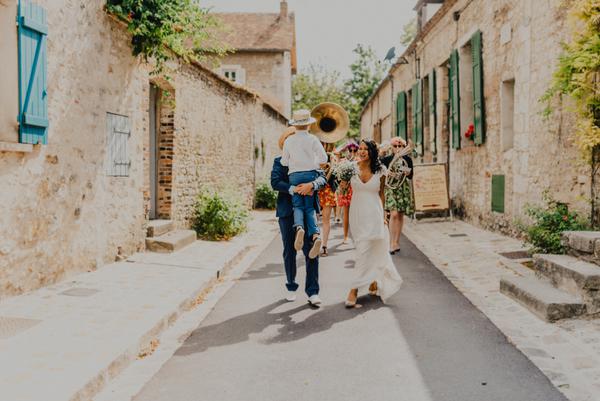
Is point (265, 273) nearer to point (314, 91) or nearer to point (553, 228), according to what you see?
point (553, 228)

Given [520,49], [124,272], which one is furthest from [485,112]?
[124,272]

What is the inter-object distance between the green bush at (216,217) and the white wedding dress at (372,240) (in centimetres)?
494

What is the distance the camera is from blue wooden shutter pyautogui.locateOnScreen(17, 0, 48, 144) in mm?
5453

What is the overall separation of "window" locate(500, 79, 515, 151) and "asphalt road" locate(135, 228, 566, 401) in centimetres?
523

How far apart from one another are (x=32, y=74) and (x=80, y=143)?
1.20m

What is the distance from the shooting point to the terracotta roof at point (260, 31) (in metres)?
27.4

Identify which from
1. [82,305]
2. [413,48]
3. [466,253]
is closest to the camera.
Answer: [82,305]

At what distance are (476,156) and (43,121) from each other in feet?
28.8

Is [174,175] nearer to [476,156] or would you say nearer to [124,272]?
[124,272]

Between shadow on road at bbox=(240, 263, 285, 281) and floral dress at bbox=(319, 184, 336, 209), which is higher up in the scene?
floral dress at bbox=(319, 184, 336, 209)

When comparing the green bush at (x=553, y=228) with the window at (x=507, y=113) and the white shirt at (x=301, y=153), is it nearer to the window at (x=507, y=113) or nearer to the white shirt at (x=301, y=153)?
the white shirt at (x=301, y=153)

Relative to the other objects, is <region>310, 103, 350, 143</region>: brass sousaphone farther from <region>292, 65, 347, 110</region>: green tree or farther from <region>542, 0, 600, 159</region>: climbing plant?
<region>292, 65, 347, 110</region>: green tree

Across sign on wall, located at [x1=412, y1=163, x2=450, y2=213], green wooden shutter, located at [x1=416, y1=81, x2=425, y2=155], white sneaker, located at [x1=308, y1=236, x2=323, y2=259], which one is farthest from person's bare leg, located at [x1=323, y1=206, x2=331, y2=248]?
green wooden shutter, located at [x1=416, y1=81, x2=425, y2=155]

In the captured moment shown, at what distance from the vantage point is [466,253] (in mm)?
8562
